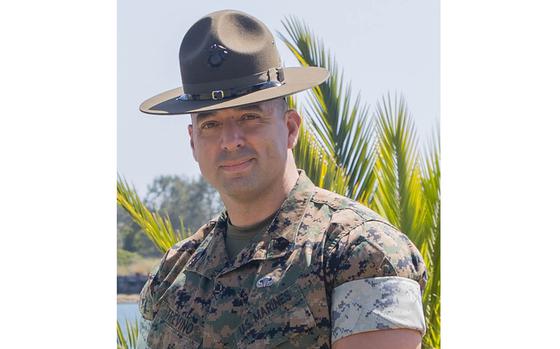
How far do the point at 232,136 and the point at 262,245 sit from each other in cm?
33

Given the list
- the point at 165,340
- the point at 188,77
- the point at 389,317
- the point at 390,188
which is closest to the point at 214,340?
the point at 165,340

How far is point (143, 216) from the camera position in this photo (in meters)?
6.00

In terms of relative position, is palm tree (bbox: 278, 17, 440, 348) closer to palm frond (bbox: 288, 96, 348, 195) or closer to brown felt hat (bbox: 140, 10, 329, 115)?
palm frond (bbox: 288, 96, 348, 195)

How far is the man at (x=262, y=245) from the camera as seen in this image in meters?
2.49

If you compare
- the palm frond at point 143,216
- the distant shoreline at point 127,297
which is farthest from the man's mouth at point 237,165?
the distant shoreline at point 127,297

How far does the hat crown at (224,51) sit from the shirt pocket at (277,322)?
0.65m

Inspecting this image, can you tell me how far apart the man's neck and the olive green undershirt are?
2 cm

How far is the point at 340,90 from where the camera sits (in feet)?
20.8

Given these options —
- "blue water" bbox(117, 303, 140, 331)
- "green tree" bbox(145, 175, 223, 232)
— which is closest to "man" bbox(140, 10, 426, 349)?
"blue water" bbox(117, 303, 140, 331)

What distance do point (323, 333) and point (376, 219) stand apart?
343mm

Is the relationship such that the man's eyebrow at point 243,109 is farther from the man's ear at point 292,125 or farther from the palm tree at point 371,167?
the palm tree at point 371,167

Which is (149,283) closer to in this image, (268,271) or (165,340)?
(165,340)

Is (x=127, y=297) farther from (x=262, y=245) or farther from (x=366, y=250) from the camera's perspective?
(x=366, y=250)

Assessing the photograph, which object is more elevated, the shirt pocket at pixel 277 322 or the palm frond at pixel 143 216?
the shirt pocket at pixel 277 322
